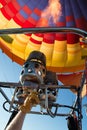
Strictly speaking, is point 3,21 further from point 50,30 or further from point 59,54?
point 50,30

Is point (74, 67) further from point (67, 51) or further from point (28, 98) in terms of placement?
→ point (28, 98)

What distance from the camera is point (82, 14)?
32.7ft

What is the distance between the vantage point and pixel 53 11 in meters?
10.2

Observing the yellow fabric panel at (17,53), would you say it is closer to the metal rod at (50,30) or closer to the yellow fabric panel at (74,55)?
the yellow fabric panel at (74,55)

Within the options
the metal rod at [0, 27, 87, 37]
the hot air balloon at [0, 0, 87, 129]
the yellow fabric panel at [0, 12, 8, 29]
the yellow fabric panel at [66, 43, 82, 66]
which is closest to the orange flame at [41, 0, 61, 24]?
the hot air balloon at [0, 0, 87, 129]

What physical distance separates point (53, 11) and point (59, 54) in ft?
4.26

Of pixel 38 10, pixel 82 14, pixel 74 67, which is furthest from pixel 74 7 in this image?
pixel 74 67

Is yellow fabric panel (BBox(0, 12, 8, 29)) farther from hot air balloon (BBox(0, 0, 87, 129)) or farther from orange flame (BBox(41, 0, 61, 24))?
orange flame (BBox(41, 0, 61, 24))

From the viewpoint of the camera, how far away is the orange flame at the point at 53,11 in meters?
10.1

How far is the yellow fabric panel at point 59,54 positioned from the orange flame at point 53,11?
0.71 meters

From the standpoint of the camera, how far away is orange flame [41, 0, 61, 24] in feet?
33.2

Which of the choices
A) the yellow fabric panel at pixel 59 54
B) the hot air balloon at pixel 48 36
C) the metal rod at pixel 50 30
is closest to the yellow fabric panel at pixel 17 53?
the hot air balloon at pixel 48 36

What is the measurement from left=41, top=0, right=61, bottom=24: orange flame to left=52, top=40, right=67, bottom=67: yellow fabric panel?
2.34 feet

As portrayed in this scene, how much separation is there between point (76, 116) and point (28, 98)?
0.68 meters
